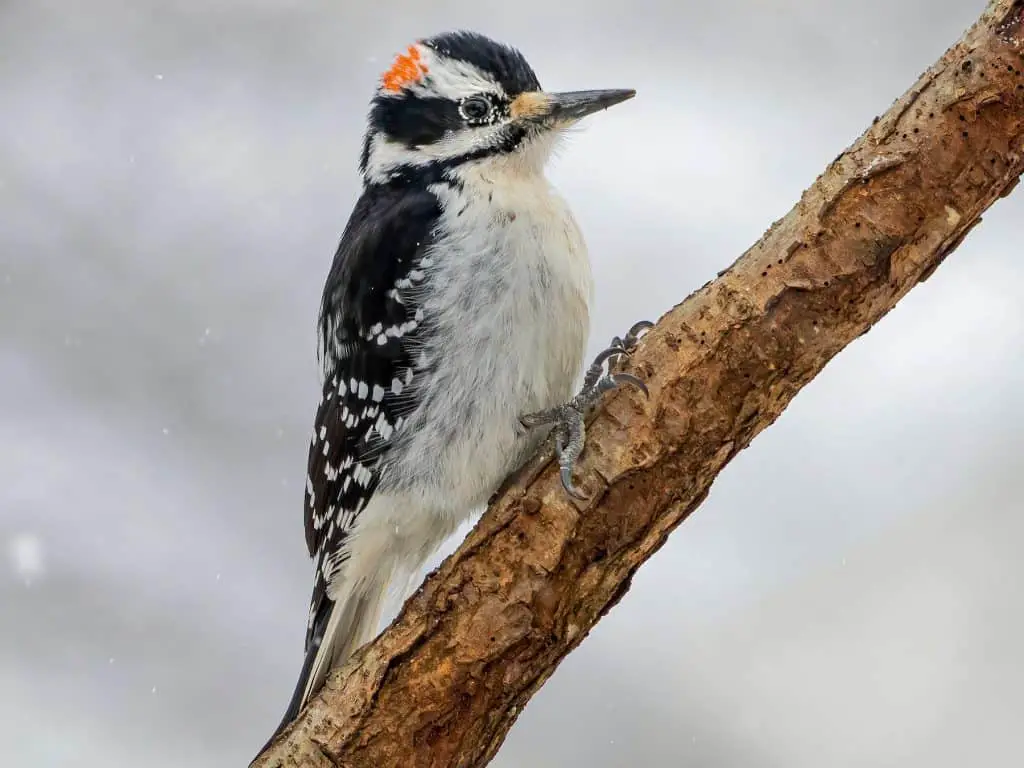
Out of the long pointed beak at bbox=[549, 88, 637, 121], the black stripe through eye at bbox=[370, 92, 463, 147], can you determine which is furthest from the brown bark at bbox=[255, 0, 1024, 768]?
the black stripe through eye at bbox=[370, 92, 463, 147]

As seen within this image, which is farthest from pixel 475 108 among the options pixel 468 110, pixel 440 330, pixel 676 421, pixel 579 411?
pixel 676 421

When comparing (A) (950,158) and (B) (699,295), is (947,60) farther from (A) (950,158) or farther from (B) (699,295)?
(B) (699,295)

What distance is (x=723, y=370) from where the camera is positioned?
6.16 ft

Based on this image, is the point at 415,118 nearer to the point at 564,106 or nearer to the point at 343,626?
the point at 564,106

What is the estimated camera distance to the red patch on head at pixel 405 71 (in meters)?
2.61

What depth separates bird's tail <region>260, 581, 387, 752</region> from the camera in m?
2.46

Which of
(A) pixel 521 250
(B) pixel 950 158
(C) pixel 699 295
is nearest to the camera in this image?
(B) pixel 950 158

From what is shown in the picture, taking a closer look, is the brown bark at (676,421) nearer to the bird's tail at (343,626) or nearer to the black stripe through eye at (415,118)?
the bird's tail at (343,626)

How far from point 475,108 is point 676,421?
3.36 feet

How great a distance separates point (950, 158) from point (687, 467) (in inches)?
27.5

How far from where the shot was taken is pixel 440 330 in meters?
2.27

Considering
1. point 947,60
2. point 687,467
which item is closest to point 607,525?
point 687,467

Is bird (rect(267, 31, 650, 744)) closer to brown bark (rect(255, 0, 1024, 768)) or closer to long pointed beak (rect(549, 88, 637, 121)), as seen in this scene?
long pointed beak (rect(549, 88, 637, 121))

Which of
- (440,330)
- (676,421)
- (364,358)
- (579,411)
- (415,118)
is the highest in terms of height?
(415,118)
